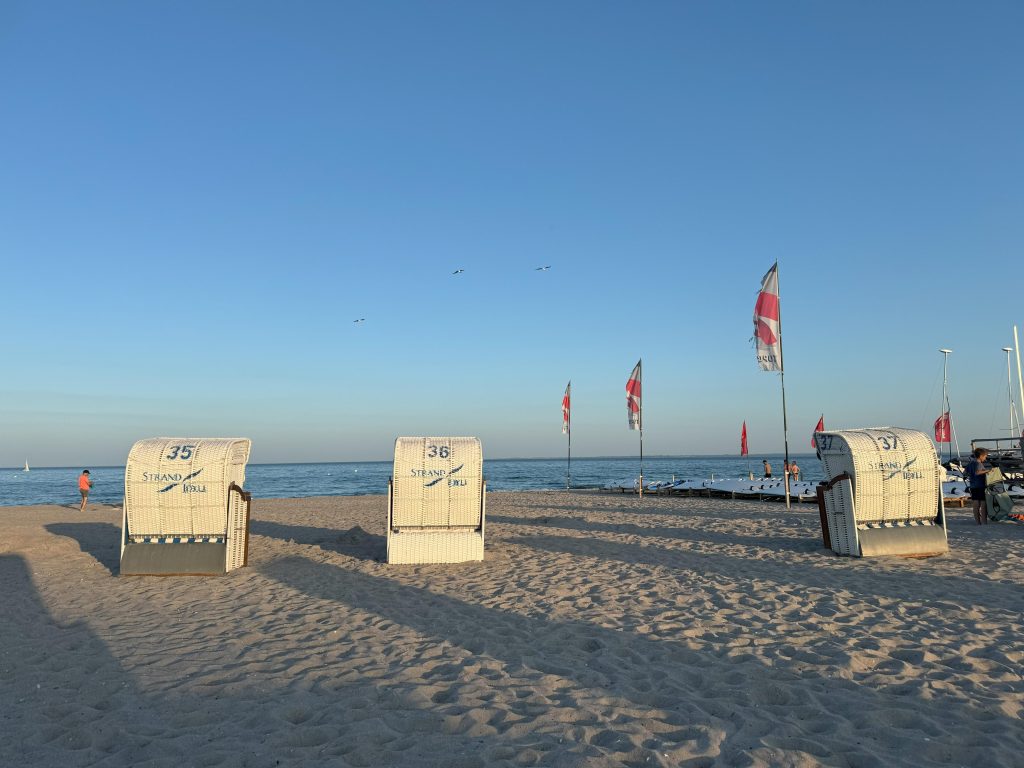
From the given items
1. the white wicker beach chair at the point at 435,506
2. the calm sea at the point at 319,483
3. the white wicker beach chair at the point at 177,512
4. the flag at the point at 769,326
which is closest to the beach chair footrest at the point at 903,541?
the white wicker beach chair at the point at 435,506

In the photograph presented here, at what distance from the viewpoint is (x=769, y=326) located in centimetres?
1806

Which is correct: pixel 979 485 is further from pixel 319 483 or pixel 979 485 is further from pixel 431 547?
pixel 319 483

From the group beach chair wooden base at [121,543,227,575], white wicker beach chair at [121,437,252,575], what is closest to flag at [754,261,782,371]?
white wicker beach chair at [121,437,252,575]

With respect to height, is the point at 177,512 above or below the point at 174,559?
above

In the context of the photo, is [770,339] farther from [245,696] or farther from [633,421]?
[245,696]

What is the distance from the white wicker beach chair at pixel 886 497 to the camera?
35.4ft

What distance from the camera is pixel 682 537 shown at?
14.2 metres

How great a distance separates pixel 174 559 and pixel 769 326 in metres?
15.8

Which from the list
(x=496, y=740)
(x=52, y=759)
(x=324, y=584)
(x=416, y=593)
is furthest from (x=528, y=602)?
(x=52, y=759)

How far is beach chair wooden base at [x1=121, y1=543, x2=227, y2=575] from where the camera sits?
34.4 ft

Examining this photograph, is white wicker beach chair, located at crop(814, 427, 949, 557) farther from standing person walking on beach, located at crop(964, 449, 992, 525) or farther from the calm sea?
the calm sea

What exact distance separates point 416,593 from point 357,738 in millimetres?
4761


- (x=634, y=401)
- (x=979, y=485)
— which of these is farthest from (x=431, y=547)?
(x=634, y=401)

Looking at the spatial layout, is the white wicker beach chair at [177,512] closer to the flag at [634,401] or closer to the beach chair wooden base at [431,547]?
the beach chair wooden base at [431,547]
